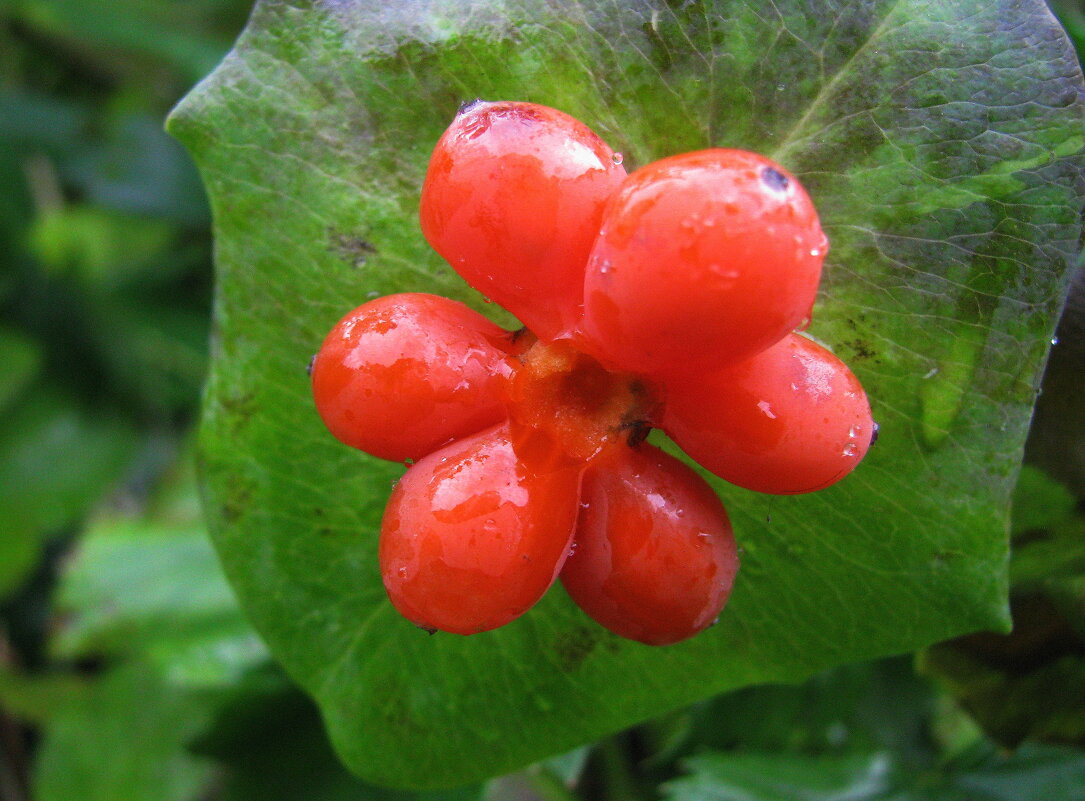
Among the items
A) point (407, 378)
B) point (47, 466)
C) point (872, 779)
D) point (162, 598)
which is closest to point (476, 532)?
point (407, 378)

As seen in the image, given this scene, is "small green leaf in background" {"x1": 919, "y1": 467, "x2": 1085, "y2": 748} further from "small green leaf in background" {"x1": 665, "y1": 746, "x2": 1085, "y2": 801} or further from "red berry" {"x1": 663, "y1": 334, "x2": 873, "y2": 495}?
"red berry" {"x1": 663, "y1": 334, "x2": 873, "y2": 495}

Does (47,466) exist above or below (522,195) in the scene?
below

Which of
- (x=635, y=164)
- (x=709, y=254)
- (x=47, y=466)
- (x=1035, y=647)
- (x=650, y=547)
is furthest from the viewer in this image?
(x=47, y=466)

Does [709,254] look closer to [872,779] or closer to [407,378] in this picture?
[407,378]

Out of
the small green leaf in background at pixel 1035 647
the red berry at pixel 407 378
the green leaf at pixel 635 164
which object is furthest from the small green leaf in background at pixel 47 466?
the small green leaf in background at pixel 1035 647

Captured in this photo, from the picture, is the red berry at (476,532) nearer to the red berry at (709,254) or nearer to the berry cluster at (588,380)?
the berry cluster at (588,380)

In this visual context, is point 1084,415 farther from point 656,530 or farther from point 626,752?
point 626,752

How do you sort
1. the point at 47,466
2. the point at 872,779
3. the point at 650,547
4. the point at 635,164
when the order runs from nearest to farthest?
the point at 650,547 → the point at 635,164 → the point at 872,779 → the point at 47,466
